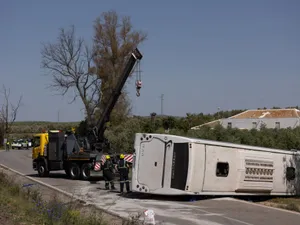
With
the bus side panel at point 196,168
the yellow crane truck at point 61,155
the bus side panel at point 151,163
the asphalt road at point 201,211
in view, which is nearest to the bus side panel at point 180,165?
the bus side panel at point 196,168

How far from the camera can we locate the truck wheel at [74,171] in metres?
24.2

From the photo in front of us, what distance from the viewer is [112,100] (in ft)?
81.9

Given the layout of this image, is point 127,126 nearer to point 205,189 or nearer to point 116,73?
point 116,73

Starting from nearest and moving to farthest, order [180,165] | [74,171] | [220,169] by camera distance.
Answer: [180,165] < [220,169] < [74,171]

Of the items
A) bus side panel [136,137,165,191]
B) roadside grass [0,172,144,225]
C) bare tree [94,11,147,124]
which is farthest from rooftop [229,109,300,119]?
roadside grass [0,172,144,225]

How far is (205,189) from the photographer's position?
608 inches

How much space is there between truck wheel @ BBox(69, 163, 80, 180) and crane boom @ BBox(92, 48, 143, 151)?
1635 millimetres

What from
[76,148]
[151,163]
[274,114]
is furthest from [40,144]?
[274,114]

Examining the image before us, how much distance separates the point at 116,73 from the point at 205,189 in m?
30.8

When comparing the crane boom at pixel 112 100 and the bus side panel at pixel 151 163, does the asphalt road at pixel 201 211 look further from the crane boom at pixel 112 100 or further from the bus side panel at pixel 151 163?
the crane boom at pixel 112 100

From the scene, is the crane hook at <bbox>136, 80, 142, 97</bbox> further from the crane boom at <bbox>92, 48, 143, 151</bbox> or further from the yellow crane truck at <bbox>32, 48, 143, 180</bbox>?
the crane boom at <bbox>92, 48, 143, 151</bbox>

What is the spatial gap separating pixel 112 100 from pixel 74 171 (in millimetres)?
4276

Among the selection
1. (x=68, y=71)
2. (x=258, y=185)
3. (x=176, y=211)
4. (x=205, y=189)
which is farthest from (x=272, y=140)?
(x=68, y=71)

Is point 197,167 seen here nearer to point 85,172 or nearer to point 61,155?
point 85,172
